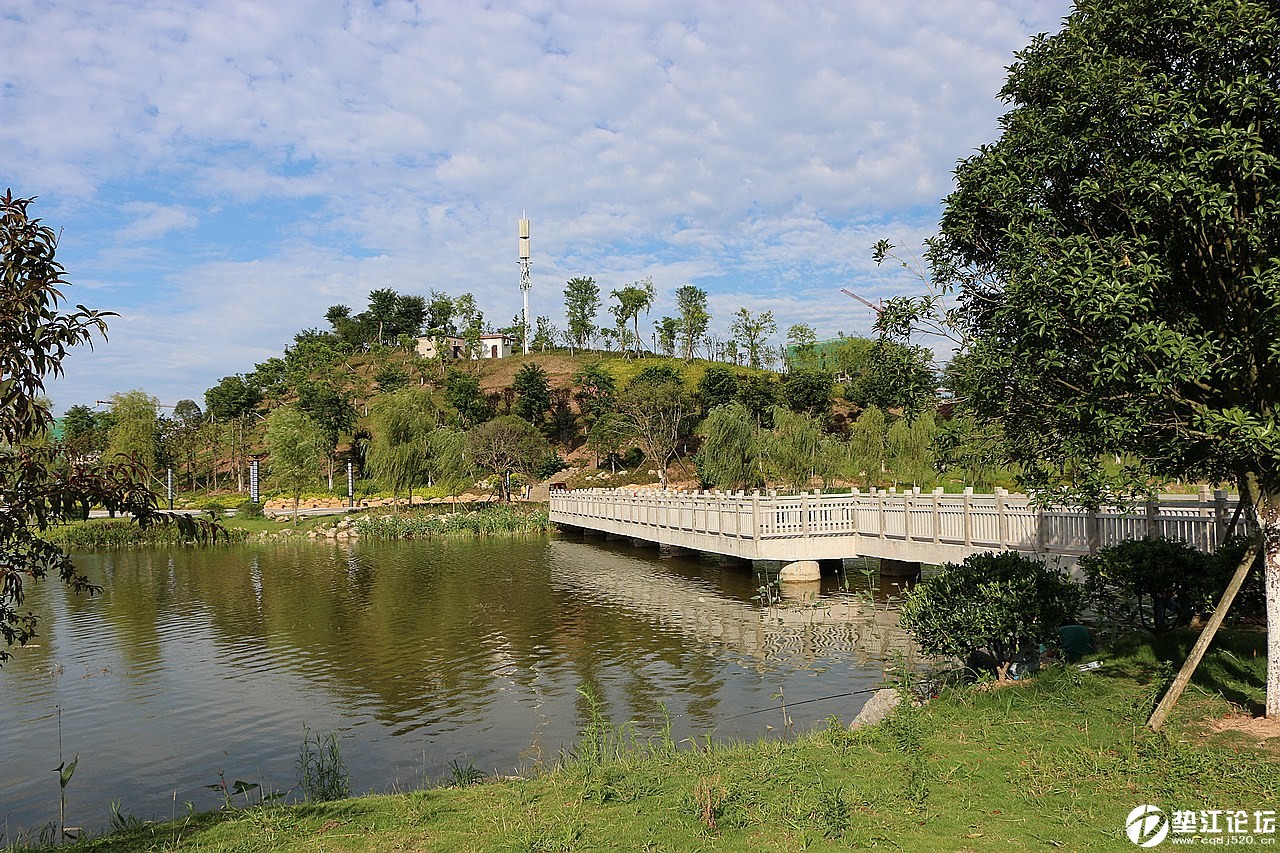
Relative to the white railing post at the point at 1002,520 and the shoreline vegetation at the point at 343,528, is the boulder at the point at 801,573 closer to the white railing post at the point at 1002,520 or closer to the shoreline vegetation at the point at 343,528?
the white railing post at the point at 1002,520

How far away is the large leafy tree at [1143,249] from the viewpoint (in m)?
6.62

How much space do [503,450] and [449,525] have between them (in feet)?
42.5

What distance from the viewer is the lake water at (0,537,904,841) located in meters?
10.3

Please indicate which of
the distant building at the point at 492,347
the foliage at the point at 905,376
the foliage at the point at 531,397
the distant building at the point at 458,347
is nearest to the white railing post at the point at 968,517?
the foliage at the point at 905,376

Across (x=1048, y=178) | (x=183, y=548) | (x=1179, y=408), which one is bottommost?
(x=183, y=548)

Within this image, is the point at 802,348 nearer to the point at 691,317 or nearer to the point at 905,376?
the point at 691,317

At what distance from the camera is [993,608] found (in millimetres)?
9797

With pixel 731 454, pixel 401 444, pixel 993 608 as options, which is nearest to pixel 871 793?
pixel 993 608

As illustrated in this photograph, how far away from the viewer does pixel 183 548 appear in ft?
129

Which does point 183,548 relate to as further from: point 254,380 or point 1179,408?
point 254,380

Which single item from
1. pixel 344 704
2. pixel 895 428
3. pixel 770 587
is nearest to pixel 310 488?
pixel 895 428

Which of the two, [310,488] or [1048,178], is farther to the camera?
[310,488]

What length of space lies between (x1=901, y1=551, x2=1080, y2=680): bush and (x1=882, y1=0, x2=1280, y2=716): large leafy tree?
6.79ft

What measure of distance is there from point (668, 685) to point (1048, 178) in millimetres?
8797
